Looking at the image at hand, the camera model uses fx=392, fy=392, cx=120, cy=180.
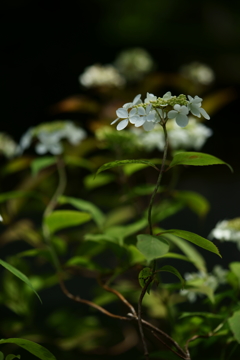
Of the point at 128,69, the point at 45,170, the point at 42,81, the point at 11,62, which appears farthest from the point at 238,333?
the point at 11,62

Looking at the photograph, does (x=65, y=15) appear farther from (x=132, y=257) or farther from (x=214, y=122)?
(x=132, y=257)

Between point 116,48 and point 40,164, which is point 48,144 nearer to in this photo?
point 40,164

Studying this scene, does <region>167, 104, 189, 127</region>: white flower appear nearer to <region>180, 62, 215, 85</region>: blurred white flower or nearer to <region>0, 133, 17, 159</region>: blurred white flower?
<region>0, 133, 17, 159</region>: blurred white flower

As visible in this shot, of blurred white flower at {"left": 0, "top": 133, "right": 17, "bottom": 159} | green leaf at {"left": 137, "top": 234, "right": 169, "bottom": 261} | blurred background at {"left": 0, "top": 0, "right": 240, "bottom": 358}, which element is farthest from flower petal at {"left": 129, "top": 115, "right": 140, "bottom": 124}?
blurred background at {"left": 0, "top": 0, "right": 240, "bottom": 358}

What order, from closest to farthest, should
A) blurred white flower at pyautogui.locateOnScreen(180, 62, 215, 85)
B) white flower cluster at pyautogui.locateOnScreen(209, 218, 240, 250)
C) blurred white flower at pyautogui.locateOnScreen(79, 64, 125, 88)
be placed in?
white flower cluster at pyautogui.locateOnScreen(209, 218, 240, 250) < blurred white flower at pyautogui.locateOnScreen(79, 64, 125, 88) < blurred white flower at pyautogui.locateOnScreen(180, 62, 215, 85)

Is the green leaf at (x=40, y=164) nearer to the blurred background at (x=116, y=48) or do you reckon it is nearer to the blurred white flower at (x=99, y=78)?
the blurred white flower at (x=99, y=78)
